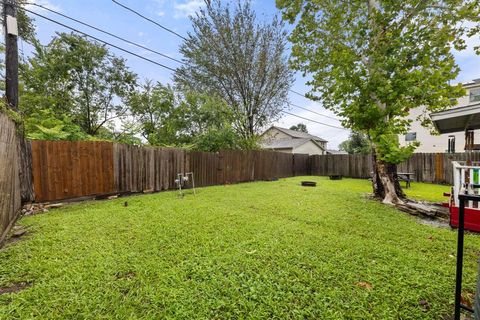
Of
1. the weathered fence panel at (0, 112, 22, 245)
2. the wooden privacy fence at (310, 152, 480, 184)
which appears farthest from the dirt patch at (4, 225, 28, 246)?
the wooden privacy fence at (310, 152, 480, 184)

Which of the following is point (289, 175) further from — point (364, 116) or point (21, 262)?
point (21, 262)

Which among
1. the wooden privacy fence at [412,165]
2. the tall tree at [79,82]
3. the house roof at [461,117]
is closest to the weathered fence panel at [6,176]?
the tall tree at [79,82]

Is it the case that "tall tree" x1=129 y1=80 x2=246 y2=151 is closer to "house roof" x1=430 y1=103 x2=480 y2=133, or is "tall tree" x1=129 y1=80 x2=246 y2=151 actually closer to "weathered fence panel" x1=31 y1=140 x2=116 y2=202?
"weathered fence panel" x1=31 y1=140 x2=116 y2=202

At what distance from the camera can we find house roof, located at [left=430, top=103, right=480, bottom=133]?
3561mm

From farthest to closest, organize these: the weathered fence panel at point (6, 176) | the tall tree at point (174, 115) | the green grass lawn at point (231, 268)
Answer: the tall tree at point (174, 115), the weathered fence panel at point (6, 176), the green grass lawn at point (231, 268)

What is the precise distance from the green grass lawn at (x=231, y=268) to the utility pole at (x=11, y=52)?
298cm

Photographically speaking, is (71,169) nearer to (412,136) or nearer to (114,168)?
(114,168)

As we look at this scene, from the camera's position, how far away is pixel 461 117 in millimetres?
4059

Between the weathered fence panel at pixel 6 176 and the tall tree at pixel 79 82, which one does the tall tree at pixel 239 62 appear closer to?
the tall tree at pixel 79 82

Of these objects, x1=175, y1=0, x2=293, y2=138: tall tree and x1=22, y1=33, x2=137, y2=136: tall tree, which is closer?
x1=22, y1=33, x2=137, y2=136: tall tree

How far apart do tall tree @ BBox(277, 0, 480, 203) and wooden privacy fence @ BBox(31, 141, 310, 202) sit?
18.2 feet

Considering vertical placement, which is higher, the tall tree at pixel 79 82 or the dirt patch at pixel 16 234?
the tall tree at pixel 79 82

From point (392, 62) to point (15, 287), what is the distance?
282 inches

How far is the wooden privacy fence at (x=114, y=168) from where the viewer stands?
5.07 metres
